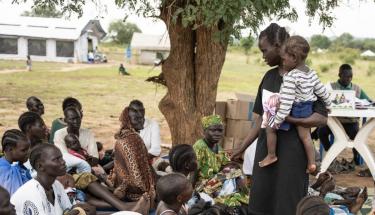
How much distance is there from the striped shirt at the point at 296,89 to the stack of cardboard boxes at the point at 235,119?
3693 millimetres

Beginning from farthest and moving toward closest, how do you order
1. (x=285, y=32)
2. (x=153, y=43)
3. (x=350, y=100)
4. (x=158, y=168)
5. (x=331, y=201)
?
(x=153, y=43) → (x=350, y=100) → (x=158, y=168) → (x=331, y=201) → (x=285, y=32)

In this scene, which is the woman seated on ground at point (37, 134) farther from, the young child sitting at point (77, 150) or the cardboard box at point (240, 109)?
the cardboard box at point (240, 109)

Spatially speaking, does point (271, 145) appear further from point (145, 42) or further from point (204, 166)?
point (145, 42)

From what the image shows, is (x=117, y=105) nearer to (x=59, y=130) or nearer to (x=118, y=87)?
(x=118, y=87)

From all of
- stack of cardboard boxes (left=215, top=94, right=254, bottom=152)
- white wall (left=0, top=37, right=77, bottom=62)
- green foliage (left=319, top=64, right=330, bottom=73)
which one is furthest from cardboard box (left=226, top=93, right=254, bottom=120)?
white wall (left=0, top=37, right=77, bottom=62)

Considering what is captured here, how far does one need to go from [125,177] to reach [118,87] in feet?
50.3

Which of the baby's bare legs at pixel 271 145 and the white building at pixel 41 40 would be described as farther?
the white building at pixel 41 40

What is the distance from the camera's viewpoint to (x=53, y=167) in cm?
322

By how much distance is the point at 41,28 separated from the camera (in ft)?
113

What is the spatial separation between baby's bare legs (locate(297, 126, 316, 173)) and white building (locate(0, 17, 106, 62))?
3147 cm

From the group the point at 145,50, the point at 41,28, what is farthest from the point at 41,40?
the point at 145,50

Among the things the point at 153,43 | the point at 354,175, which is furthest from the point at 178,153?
the point at 153,43

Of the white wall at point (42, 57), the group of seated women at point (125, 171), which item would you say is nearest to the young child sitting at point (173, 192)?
the group of seated women at point (125, 171)

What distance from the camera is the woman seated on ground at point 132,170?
428cm
